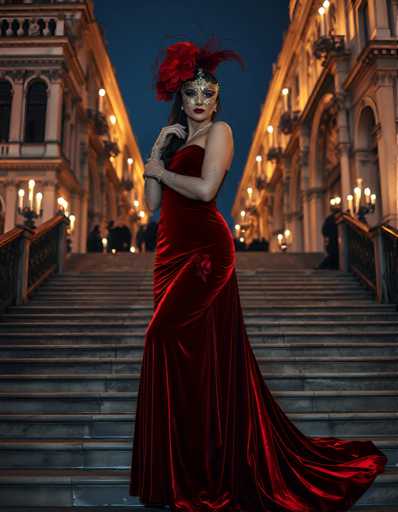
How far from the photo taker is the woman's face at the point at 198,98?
10.2ft

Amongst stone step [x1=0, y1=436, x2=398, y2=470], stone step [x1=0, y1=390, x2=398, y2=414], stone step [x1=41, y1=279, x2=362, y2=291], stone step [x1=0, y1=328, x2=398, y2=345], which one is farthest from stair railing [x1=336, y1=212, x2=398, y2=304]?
stone step [x1=0, y1=436, x2=398, y2=470]

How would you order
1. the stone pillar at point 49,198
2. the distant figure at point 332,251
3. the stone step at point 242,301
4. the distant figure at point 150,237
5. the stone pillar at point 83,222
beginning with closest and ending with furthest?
the stone step at point 242,301, the distant figure at point 332,251, the distant figure at point 150,237, the stone pillar at point 49,198, the stone pillar at point 83,222

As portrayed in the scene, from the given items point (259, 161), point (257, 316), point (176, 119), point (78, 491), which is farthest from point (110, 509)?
point (259, 161)

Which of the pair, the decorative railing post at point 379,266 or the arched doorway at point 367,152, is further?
the arched doorway at point 367,152

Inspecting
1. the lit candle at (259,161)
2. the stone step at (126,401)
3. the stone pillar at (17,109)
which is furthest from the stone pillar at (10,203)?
the lit candle at (259,161)

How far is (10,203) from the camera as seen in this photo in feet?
69.7

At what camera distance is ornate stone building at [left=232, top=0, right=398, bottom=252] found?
50.1ft

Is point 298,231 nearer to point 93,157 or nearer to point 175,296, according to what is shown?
point 93,157

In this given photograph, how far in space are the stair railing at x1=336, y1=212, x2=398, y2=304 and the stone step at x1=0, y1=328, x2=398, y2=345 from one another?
5.56 feet

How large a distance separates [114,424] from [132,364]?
1152mm

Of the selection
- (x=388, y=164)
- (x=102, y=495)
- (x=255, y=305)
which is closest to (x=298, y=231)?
(x=388, y=164)

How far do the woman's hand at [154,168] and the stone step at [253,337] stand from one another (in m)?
3.82

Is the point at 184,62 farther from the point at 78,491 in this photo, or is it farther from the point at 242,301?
the point at 242,301

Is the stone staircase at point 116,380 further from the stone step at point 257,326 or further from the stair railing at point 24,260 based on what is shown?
the stair railing at point 24,260
